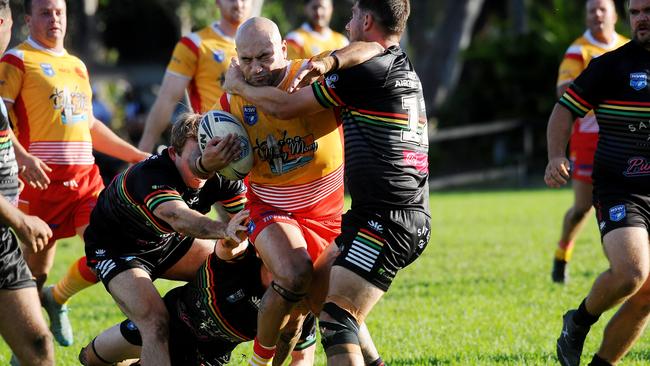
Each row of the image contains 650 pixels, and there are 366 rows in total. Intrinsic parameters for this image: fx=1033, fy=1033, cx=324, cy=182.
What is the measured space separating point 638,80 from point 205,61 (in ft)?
14.5

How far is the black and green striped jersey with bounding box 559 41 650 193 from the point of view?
557 cm

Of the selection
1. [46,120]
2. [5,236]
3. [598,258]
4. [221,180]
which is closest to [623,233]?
[221,180]

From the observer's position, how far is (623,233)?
544 centimetres

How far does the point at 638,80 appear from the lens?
18.3ft

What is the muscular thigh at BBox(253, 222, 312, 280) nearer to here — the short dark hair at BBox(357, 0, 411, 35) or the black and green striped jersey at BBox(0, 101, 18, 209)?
the short dark hair at BBox(357, 0, 411, 35)

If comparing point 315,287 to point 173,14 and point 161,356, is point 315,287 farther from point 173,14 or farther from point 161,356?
point 173,14

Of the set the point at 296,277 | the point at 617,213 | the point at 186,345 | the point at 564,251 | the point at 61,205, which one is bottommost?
the point at 564,251

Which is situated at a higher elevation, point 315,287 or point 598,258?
point 315,287

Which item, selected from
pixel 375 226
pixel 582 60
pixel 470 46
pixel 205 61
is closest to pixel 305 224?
pixel 375 226

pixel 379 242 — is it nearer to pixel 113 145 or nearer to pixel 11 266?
pixel 11 266

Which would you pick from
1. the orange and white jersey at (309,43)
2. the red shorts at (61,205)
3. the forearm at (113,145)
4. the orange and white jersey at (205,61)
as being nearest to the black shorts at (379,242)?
the forearm at (113,145)

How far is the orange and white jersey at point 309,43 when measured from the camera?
10.6m

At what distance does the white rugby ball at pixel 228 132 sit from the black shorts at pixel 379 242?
622 mm

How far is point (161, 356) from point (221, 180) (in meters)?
1.06
